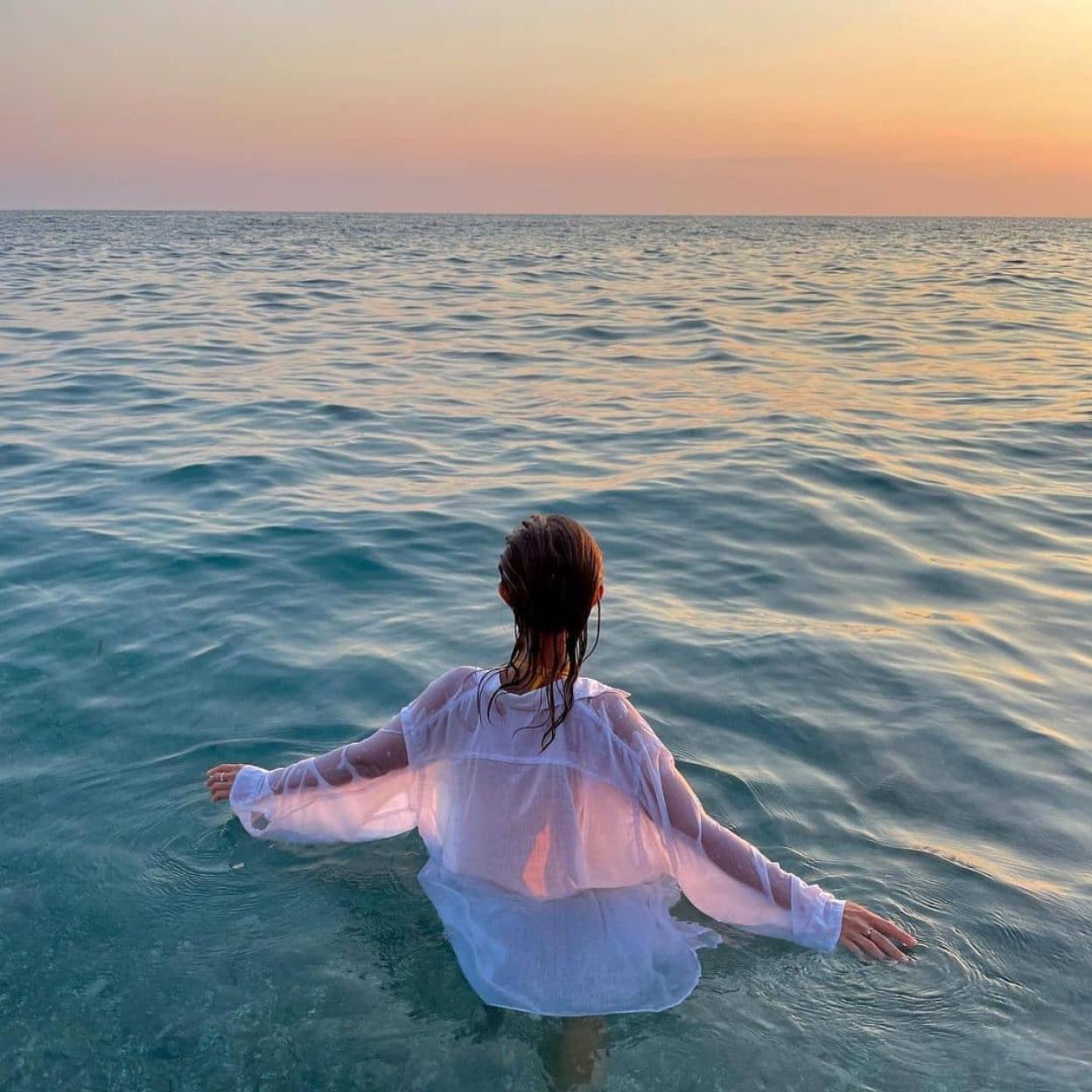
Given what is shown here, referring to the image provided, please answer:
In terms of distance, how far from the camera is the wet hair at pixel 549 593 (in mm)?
3078

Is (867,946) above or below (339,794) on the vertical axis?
below

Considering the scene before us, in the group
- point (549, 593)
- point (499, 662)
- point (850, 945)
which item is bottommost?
point (499, 662)

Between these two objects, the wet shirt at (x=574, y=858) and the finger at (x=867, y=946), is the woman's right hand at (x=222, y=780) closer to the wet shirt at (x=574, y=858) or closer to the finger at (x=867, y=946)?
the wet shirt at (x=574, y=858)

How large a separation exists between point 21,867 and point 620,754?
245 centimetres

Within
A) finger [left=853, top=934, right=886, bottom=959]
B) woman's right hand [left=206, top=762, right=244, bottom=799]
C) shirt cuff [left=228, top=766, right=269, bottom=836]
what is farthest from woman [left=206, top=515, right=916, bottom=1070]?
woman's right hand [left=206, top=762, right=244, bottom=799]

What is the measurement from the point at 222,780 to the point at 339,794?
51 cm

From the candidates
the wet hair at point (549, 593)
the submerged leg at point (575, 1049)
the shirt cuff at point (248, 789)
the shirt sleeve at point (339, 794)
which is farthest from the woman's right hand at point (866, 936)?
the shirt cuff at point (248, 789)

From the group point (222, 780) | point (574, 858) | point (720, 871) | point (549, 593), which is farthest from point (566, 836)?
point (222, 780)

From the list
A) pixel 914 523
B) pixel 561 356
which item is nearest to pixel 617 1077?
pixel 914 523

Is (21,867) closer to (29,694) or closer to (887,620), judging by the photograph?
(29,694)

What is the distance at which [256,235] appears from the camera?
6278cm

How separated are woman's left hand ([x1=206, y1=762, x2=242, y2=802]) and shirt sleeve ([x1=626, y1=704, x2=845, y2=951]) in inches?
63.4

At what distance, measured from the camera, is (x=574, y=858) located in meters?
3.40

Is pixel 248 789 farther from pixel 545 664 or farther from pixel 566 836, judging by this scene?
pixel 545 664
